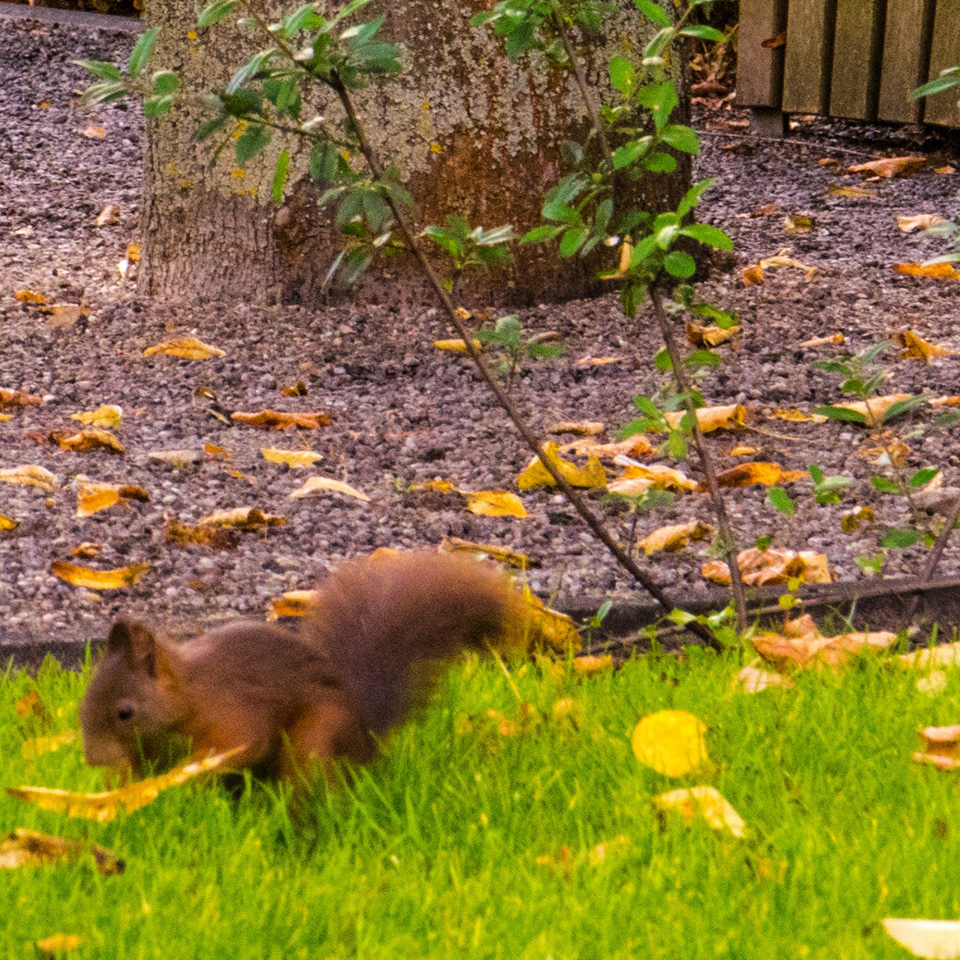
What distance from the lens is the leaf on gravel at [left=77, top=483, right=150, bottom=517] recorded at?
9.68 ft

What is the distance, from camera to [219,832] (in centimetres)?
185

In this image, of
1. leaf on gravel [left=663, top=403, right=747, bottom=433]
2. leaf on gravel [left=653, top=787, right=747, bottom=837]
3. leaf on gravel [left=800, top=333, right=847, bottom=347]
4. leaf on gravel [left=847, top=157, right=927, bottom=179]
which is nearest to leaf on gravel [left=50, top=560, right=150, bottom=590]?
leaf on gravel [left=653, top=787, right=747, bottom=837]

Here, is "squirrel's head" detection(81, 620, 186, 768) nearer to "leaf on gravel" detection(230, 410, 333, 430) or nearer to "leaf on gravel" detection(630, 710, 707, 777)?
"leaf on gravel" detection(630, 710, 707, 777)

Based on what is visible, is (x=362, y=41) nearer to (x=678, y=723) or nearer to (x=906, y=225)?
(x=678, y=723)

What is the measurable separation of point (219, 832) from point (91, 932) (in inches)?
11.3

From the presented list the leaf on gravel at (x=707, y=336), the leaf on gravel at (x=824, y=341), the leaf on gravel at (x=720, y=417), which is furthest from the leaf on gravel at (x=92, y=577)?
the leaf on gravel at (x=824, y=341)

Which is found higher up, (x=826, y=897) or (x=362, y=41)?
(x=362, y=41)

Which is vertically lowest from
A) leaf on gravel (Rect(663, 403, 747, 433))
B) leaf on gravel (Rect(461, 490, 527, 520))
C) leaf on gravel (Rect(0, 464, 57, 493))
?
leaf on gravel (Rect(461, 490, 527, 520))

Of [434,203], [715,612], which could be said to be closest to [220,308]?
[434,203]

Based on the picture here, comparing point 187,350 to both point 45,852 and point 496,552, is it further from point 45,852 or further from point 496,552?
point 45,852

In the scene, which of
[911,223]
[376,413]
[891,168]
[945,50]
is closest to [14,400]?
[376,413]

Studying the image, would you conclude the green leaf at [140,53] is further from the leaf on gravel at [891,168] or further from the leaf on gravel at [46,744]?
the leaf on gravel at [891,168]

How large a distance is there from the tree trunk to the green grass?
2027mm

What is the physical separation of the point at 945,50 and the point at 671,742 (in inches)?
208
